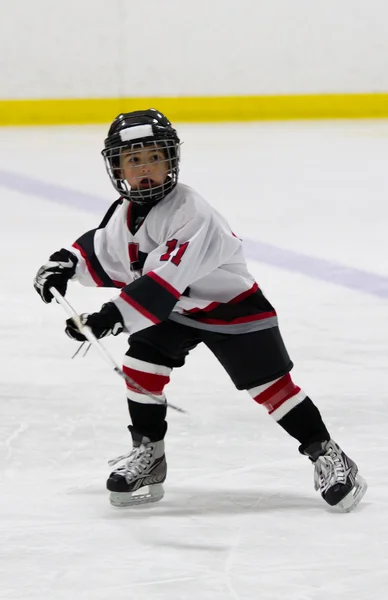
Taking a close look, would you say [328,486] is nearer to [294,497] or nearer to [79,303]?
[294,497]

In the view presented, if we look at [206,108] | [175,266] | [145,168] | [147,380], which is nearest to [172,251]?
[175,266]

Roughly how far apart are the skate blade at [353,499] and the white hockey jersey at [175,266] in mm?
319

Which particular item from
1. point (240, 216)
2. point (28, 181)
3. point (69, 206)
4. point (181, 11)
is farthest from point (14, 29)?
point (240, 216)

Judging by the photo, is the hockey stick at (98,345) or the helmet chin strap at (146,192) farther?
the helmet chin strap at (146,192)

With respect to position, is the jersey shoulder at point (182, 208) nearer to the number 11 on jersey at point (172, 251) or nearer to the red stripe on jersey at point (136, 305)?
the number 11 on jersey at point (172, 251)

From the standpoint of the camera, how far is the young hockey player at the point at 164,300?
1.81 meters

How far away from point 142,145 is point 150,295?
25cm

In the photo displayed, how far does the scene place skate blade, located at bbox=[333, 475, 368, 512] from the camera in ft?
6.25

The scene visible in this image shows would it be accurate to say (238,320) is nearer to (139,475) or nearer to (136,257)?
(136,257)

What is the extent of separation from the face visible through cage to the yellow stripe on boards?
5732 millimetres

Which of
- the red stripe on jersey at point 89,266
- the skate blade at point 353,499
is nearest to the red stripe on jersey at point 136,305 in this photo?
the red stripe on jersey at point 89,266

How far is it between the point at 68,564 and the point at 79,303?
181cm

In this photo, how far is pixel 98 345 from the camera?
175 centimetres

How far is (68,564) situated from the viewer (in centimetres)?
167
